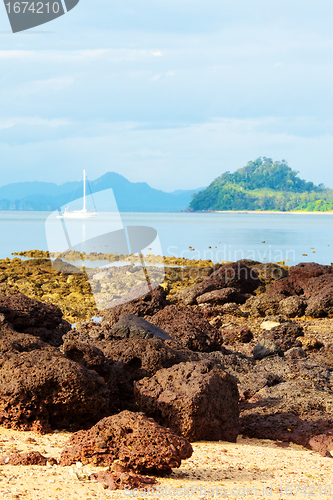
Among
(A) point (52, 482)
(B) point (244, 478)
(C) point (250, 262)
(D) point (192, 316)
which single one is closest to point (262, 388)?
(D) point (192, 316)

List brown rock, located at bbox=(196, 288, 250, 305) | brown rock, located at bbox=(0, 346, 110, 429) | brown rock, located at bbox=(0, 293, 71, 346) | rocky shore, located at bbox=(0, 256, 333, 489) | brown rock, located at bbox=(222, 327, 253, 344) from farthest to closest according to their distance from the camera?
brown rock, located at bbox=(196, 288, 250, 305) < brown rock, located at bbox=(222, 327, 253, 344) < brown rock, located at bbox=(0, 293, 71, 346) < brown rock, located at bbox=(0, 346, 110, 429) < rocky shore, located at bbox=(0, 256, 333, 489)

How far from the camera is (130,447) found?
3686 millimetres

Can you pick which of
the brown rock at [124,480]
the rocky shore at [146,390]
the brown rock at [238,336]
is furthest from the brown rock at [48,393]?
the brown rock at [238,336]

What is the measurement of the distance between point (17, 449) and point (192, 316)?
545 cm

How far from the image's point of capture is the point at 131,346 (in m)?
5.88

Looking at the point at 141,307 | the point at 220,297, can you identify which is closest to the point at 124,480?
the point at 141,307

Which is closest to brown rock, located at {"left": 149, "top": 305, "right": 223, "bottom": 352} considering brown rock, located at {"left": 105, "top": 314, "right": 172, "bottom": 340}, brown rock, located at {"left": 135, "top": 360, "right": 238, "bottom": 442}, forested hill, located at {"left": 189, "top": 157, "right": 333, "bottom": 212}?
brown rock, located at {"left": 105, "top": 314, "right": 172, "bottom": 340}

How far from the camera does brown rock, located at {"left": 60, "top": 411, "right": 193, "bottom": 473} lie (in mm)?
3607

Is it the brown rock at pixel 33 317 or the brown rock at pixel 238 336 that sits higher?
the brown rock at pixel 33 317

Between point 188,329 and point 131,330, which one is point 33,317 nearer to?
point 131,330

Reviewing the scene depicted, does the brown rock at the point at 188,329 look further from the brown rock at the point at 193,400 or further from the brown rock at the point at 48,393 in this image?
the brown rock at the point at 48,393

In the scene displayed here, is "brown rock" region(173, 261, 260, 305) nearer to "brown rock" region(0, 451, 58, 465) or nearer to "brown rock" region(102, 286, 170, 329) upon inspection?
"brown rock" region(102, 286, 170, 329)

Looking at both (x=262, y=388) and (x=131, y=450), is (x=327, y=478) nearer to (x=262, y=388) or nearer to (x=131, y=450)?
(x=131, y=450)

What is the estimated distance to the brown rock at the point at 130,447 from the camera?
3607mm
